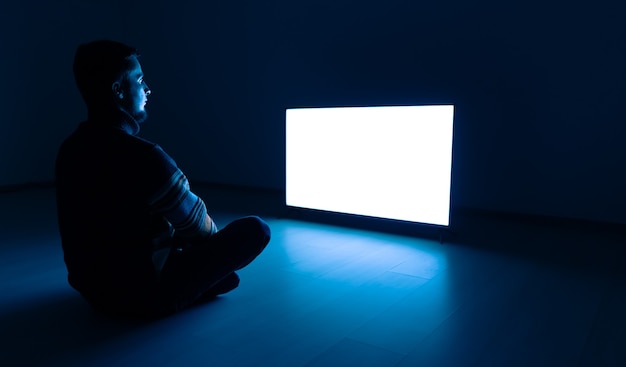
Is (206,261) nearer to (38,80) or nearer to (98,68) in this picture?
(98,68)

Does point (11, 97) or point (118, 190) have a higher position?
point (11, 97)

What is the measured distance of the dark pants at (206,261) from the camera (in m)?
1.63

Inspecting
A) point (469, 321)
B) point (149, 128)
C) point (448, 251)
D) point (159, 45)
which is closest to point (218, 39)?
point (159, 45)

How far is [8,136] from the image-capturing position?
177 inches

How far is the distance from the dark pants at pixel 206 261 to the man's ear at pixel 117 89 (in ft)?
1.95

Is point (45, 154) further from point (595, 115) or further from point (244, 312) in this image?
point (595, 115)

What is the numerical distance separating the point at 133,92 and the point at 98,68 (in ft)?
0.45

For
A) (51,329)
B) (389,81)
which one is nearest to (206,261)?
(51,329)

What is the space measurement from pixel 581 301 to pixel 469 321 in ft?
1.77

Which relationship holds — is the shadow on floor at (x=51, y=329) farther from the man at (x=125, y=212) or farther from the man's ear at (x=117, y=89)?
the man's ear at (x=117, y=89)

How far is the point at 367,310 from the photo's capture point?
1727mm

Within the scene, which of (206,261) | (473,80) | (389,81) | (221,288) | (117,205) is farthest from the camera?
(389,81)

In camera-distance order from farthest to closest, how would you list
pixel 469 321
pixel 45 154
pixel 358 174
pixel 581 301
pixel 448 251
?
pixel 45 154 < pixel 358 174 < pixel 448 251 < pixel 581 301 < pixel 469 321

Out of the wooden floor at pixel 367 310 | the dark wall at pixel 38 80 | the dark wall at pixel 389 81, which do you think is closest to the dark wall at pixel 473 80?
the dark wall at pixel 389 81
